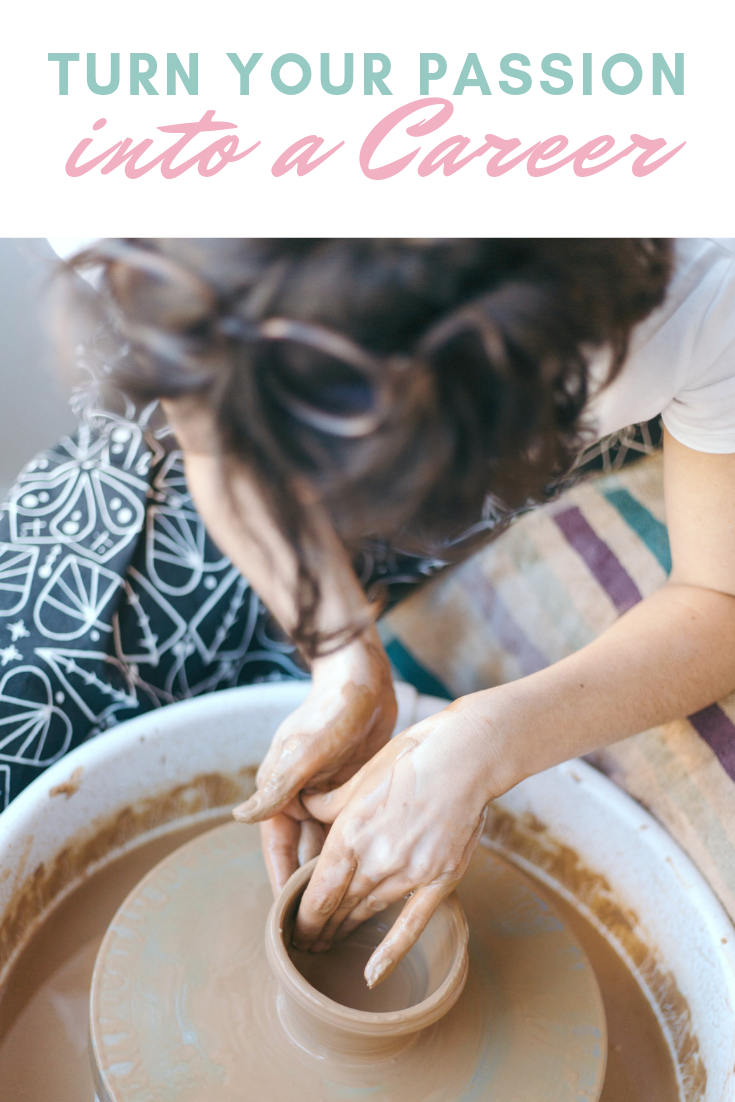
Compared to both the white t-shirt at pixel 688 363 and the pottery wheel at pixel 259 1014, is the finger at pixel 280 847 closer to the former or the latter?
the pottery wheel at pixel 259 1014

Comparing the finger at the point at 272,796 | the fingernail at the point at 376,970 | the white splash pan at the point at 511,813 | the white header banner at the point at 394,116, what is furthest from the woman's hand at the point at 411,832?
the white header banner at the point at 394,116

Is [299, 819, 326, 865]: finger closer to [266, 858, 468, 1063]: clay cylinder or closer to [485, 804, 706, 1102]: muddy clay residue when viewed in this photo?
[266, 858, 468, 1063]: clay cylinder

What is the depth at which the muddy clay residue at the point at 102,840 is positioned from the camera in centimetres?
135

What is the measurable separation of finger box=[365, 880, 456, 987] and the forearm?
16cm

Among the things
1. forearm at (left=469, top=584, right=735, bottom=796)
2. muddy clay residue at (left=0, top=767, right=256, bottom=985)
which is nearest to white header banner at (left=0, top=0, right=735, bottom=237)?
forearm at (left=469, top=584, right=735, bottom=796)

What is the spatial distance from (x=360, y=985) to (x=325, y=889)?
0.24 meters

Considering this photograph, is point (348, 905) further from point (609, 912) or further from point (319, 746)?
point (609, 912)

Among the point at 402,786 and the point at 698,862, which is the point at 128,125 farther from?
the point at 698,862

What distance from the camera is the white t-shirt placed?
91 centimetres

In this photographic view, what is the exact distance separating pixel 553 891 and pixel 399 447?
117 centimetres

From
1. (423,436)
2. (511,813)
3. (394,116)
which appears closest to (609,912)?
(511,813)

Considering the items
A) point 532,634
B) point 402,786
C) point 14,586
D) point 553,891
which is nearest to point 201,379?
point 402,786

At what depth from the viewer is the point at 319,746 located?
51.3 inches

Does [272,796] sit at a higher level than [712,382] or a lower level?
lower
